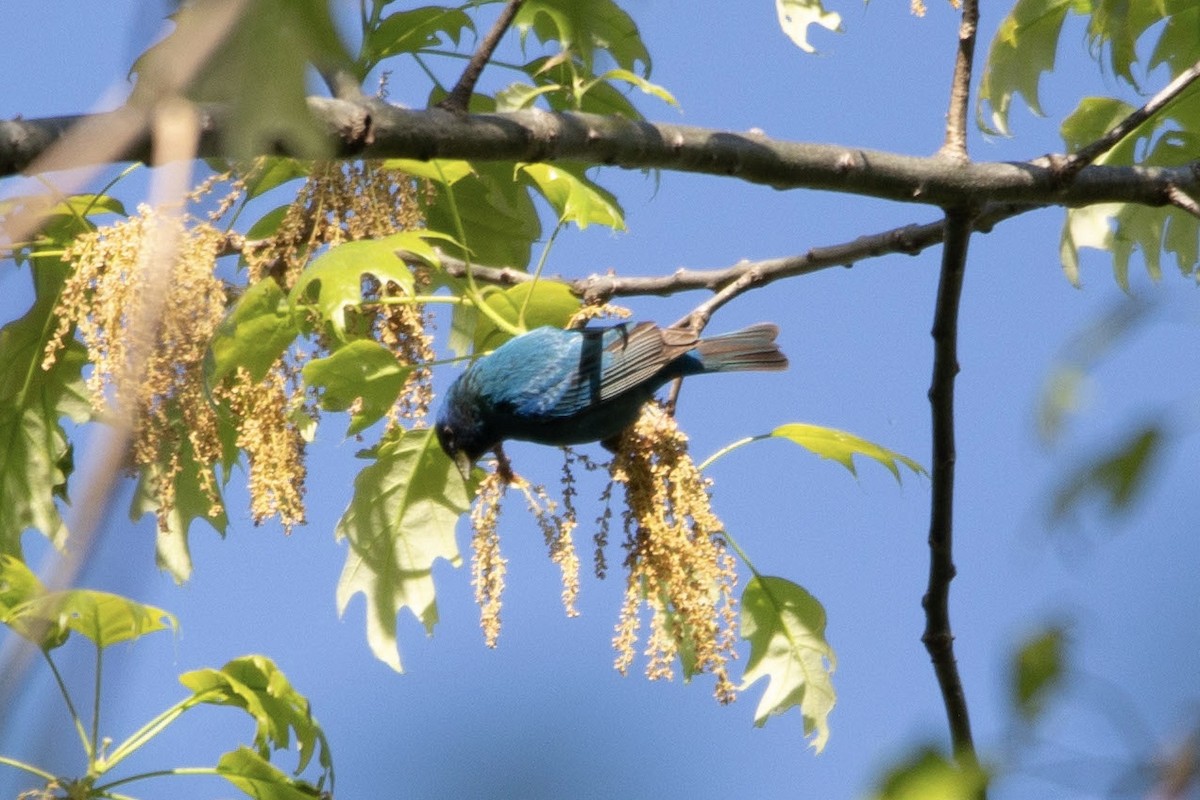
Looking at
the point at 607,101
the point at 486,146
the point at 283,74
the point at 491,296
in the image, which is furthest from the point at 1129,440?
the point at 607,101

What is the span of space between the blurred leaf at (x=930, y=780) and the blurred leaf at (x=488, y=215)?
3039 mm

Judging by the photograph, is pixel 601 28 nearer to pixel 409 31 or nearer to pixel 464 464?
pixel 409 31

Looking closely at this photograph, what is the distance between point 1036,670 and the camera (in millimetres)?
632

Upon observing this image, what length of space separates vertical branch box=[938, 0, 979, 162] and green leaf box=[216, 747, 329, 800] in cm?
203

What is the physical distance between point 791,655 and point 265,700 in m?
1.25

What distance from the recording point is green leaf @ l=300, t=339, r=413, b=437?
2740 mm

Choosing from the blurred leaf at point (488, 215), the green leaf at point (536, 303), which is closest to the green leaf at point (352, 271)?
the green leaf at point (536, 303)

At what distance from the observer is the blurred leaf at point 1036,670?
2.01ft

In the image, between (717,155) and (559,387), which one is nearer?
(717,155)

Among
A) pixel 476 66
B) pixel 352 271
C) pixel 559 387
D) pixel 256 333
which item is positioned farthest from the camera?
pixel 559 387

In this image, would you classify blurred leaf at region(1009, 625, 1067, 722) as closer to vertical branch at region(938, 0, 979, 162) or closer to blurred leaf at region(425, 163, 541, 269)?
vertical branch at region(938, 0, 979, 162)

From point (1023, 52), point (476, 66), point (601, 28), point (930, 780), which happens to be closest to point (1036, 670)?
point (930, 780)

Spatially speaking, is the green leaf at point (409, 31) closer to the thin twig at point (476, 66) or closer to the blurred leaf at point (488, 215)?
the blurred leaf at point (488, 215)

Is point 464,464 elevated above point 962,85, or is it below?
below
